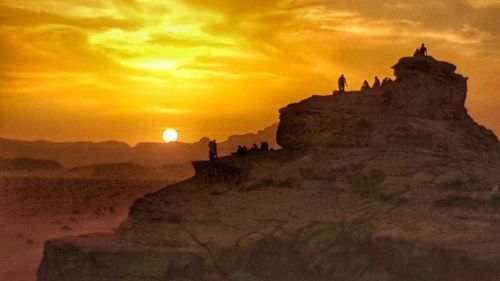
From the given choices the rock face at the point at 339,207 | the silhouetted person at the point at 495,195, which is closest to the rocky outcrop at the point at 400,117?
the rock face at the point at 339,207

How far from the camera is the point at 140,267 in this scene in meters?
23.7

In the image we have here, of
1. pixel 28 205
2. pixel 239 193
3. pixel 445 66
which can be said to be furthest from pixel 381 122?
pixel 28 205

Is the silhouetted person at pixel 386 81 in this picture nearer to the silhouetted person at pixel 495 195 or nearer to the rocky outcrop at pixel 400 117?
the rocky outcrop at pixel 400 117

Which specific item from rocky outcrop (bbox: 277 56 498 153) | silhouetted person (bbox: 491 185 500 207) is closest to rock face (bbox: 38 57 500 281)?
rocky outcrop (bbox: 277 56 498 153)

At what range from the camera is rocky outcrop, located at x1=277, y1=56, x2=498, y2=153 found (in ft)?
91.6

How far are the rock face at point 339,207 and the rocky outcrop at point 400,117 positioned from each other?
56 millimetres

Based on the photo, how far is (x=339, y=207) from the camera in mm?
25391

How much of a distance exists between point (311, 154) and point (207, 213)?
5.79 m

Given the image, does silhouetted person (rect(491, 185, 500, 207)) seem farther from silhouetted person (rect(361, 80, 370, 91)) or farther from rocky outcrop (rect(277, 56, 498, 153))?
silhouetted person (rect(361, 80, 370, 91))

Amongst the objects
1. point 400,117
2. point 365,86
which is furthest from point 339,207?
point 365,86

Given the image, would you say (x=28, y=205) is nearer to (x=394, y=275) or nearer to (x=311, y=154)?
(x=311, y=154)

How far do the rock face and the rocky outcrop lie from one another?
0.18 feet

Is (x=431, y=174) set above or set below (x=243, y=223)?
above

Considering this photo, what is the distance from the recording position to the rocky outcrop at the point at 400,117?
27906mm
